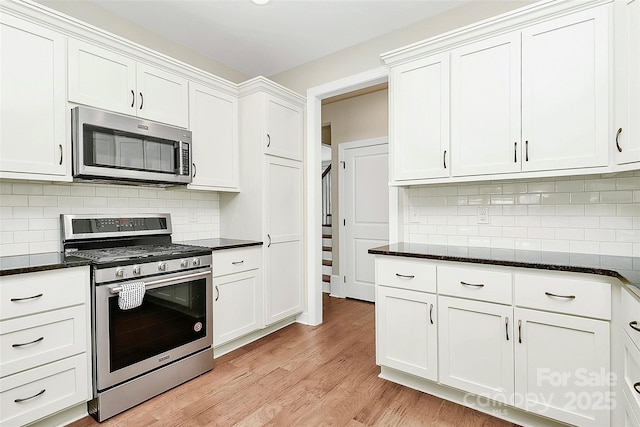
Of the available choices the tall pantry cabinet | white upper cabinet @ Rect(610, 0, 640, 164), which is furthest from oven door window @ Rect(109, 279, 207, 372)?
white upper cabinet @ Rect(610, 0, 640, 164)

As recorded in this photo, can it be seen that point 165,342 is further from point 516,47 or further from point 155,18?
point 516,47

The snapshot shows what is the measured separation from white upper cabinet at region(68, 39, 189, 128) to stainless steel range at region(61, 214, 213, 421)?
0.81 meters

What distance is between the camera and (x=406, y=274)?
214 cm

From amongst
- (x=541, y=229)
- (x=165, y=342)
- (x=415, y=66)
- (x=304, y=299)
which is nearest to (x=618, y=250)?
(x=541, y=229)

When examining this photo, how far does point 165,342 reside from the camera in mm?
2162

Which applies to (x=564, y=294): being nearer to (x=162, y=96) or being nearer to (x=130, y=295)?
(x=130, y=295)

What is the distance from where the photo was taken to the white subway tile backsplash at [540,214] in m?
1.92

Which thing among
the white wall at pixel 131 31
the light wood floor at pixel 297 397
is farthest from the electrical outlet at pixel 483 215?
the white wall at pixel 131 31

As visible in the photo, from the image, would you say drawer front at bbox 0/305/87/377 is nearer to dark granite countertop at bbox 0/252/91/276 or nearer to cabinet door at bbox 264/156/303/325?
dark granite countertop at bbox 0/252/91/276

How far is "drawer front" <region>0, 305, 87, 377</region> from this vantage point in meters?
1.58

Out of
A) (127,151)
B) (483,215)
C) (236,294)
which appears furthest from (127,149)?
(483,215)

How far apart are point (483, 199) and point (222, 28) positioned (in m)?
2.56

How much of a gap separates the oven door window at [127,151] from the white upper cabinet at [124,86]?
182 millimetres

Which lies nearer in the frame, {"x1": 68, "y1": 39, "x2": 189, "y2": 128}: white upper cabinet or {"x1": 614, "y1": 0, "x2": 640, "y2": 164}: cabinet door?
{"x1": 614, "y1": 0, "x2": 640, "y2": 164}: cabinet door
